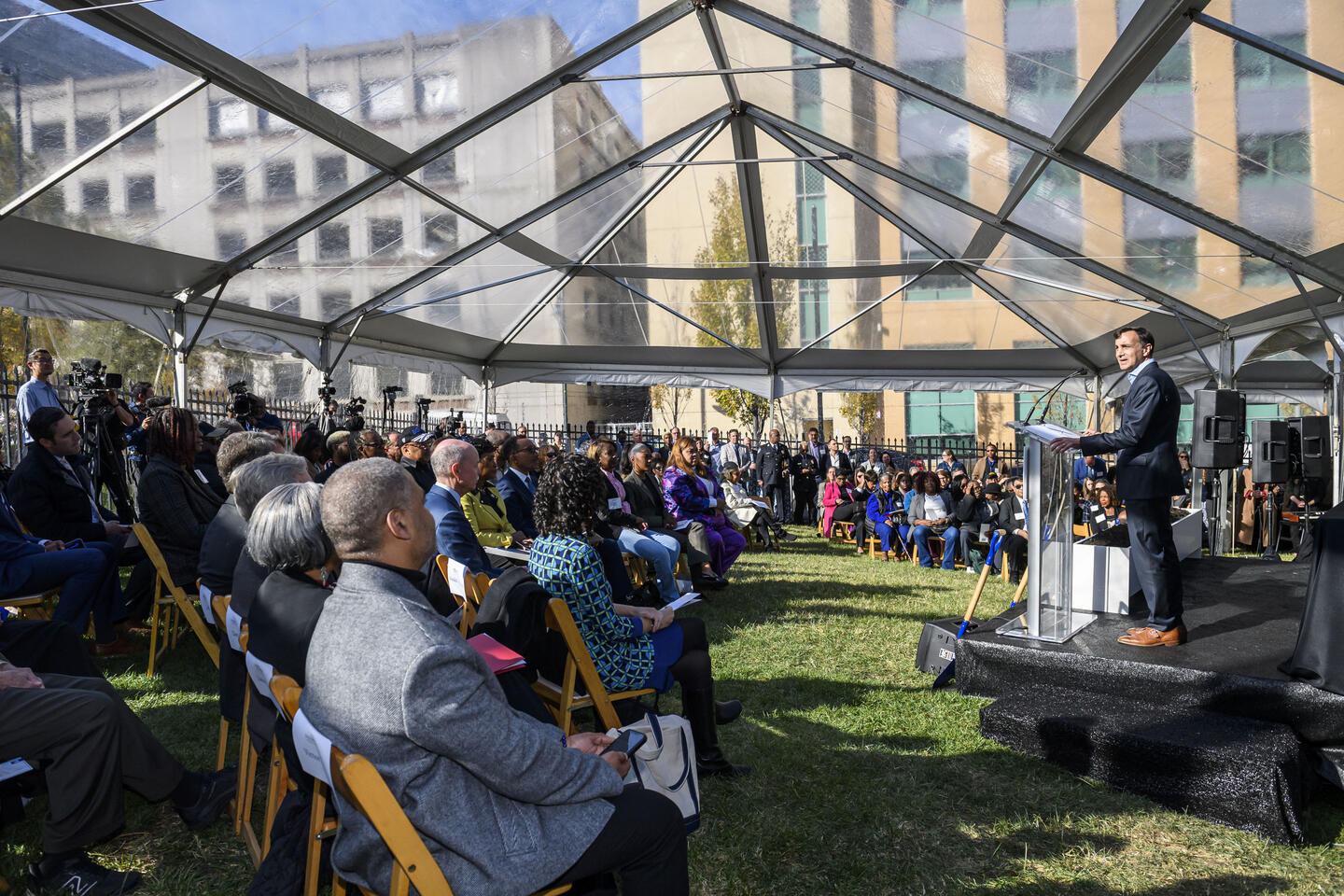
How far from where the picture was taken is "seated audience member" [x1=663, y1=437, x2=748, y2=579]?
783 cm

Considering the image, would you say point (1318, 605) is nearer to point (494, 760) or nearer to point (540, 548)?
point (540, 548)

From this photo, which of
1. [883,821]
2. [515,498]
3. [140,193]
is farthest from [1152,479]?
[140,193]

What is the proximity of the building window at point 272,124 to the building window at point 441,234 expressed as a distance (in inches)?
92.2

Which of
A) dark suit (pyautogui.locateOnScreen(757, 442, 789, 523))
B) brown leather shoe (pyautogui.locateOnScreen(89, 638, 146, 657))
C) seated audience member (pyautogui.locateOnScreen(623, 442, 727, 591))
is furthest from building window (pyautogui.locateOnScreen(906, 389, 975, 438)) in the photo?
brown leather shoe (pyautogui.locateOnScreen(89, 638, 146, 657))

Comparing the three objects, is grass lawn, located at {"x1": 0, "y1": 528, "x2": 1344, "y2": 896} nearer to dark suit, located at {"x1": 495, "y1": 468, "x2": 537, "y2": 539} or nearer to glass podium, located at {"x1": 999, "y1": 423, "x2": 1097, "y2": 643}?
glass podium, located at {"x1": 999, "y1": 423, "x2": 1097, "y2": 643}

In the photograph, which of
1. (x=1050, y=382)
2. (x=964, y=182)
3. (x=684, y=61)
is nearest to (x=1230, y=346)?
(x=1050, y=382)

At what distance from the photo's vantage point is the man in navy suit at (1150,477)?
4348 mm

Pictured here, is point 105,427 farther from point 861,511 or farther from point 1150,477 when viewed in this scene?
point 861,511

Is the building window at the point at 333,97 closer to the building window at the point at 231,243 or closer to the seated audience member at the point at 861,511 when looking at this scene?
the building window at the point at 231,243

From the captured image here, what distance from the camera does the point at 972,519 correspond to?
960 cm

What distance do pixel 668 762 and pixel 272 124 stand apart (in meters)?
6.22

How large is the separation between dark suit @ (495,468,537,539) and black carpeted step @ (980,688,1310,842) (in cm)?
368

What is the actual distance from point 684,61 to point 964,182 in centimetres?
293

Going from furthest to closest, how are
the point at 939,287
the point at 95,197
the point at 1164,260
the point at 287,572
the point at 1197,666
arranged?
the point at 939,287, the point at 1164,260, the point at 95,197, the point at 1197,666, the point at 287,572
